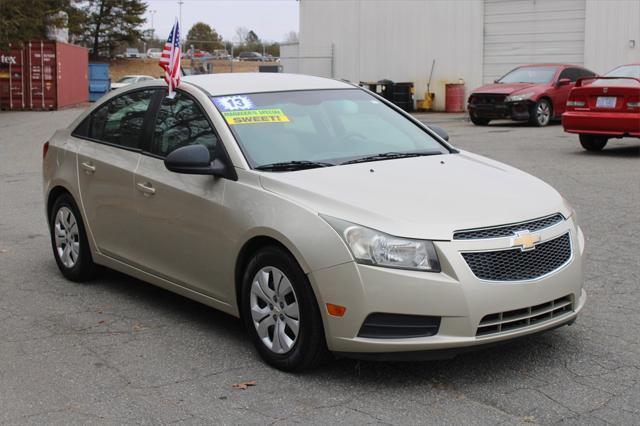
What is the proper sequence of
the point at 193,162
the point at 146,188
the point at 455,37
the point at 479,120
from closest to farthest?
the point at 193,162
the point at 146,188
the point at 479,120
the point at 455,37

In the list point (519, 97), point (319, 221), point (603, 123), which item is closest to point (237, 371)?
point (319, 221)

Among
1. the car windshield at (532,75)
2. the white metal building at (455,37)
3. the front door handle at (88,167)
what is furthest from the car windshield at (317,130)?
the white metal building at (455,37)

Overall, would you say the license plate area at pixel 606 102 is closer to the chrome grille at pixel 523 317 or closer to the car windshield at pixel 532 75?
the car windshield at pixel 532 75

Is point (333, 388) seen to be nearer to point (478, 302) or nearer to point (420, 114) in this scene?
point (478, 302)

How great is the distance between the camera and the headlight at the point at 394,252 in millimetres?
4473

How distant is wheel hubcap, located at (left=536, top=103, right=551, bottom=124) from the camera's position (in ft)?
75.3

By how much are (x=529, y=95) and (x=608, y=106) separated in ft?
25.6

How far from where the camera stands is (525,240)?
466cm

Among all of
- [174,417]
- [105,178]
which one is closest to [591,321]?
[174,417]

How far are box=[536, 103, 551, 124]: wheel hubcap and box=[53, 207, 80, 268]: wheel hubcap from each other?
17.5 meters

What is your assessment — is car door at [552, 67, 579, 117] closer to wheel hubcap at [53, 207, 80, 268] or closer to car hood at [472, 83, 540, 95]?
car hood at [472, 83, 540, 95]

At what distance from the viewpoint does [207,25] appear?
132 metres

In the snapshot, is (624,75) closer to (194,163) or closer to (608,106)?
(608,106)

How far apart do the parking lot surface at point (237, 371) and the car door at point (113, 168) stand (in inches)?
20.2
